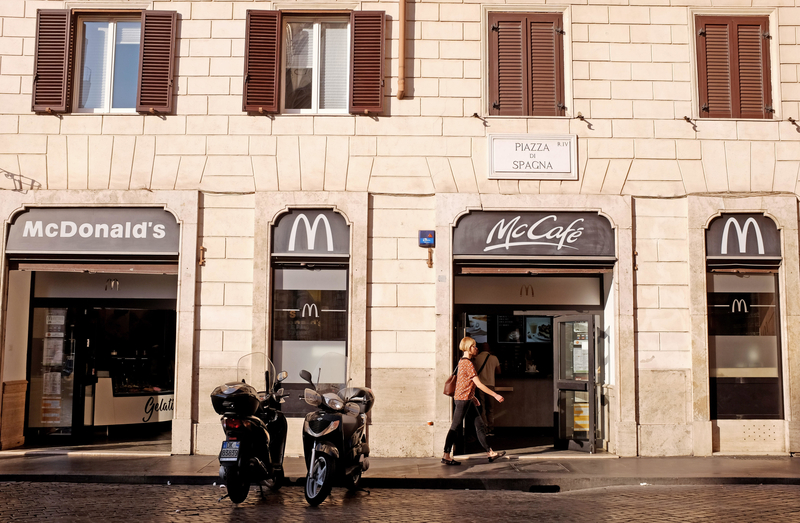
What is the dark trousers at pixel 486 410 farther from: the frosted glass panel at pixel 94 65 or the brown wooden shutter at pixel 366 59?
the frosted glass panel at pixel 94 65

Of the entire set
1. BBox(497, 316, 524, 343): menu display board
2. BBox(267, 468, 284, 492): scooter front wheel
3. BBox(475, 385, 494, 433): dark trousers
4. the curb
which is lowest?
the curb

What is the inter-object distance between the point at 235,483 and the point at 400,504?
1.60 m

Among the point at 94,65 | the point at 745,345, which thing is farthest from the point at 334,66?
the point at 745,345

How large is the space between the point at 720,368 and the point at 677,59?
4.33 metres

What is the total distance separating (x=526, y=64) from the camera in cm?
1068

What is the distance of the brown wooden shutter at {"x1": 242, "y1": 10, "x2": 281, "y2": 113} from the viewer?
10.4 meters

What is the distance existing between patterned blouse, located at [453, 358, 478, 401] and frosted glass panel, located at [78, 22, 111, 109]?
244 inches

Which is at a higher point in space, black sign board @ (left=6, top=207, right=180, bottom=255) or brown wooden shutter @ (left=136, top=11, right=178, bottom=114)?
brown wooden shutter @ (left=136, top=11, right=178, bottom=114)

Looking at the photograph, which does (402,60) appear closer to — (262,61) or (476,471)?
(262,61)

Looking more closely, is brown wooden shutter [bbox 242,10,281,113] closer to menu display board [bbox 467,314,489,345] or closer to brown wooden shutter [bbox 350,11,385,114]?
brown wooden shutter [bbox 350,11,385,114]

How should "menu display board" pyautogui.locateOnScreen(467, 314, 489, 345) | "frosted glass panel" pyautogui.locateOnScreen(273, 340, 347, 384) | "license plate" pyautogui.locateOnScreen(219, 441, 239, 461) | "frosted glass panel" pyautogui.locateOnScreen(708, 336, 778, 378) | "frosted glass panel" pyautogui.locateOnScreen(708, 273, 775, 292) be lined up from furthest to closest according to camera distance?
"menu display board" pyautogui.locateOnScreen(467, 314, 489, 345) < "frosted glass panel" pyautogui.locateOnScreen(708, 273, 775, 292) < "frosted glass panel" pyautogui.locateOnScreen(708, 336, 778, 378) < "frosted glass panel" pyautogui.locateOnScreen(273, 340, 347, 384) < "license plate" pyautogui.locateOnScreen(219, 441, 239, 461)

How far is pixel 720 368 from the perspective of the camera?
409 inches

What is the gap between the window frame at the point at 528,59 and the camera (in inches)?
415

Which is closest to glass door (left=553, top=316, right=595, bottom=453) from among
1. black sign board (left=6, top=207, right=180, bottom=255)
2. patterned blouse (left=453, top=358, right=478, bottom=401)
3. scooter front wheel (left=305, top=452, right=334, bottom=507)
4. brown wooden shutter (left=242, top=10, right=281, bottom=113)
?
patterned blouse (left=453, top=358, right=478, bottom=401)
